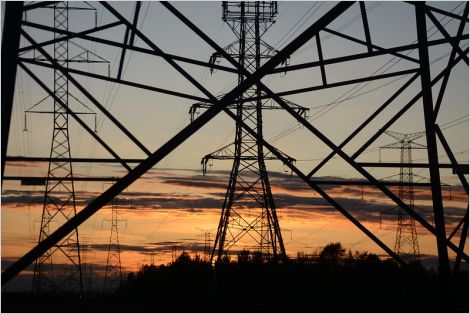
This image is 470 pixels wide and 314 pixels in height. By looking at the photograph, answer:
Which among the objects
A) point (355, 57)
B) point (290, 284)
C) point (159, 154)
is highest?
point (355, 57)

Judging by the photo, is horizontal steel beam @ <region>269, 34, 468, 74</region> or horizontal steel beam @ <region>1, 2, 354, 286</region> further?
horizontal steel beam @ <region>269, 34, 468, 74</region>

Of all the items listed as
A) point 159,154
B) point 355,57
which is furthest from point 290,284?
point 159,154

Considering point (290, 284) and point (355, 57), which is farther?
point (290, 284)

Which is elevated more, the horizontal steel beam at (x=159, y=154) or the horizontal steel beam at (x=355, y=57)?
the horizontal steel beam at (x=355, y=57)

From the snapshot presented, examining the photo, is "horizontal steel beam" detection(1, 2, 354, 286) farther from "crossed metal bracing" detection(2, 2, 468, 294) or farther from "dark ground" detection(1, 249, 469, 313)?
"dark ground" detection(1, 249, 469, 313)

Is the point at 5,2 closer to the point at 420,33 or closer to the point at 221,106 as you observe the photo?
the point at 221,106

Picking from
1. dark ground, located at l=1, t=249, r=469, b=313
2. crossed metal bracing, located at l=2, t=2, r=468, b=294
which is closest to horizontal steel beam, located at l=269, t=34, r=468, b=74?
crossed metal bracing, located at l=2, t=2, r=468, b=294

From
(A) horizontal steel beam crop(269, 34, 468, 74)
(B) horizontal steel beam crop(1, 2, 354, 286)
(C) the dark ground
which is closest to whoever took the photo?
(B) horizontal steel beam crop(1, 2, 354, 286)

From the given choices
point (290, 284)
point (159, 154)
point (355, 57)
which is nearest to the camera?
point (159, 154)

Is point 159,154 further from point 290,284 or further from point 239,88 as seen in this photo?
point 290,284

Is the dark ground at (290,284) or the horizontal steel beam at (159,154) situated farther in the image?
the dark ground at (290,284)

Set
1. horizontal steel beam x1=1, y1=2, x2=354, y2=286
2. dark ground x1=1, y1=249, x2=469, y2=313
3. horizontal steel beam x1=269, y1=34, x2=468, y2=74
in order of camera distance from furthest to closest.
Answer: dark ground x1=1, y1=249, x2=469, y2=313 < horizontal steel beam x1=269, y1=34, x2=468, y2=74 < horizontal steel beam x1=1, y1=2, x2=354, y2=286

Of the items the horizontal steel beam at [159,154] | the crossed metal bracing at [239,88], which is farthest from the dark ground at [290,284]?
the horizontal steel beam at [159,154]

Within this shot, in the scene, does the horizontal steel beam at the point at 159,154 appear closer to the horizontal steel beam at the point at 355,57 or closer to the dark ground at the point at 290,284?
the horizontal steel beam at the point at 355,57
